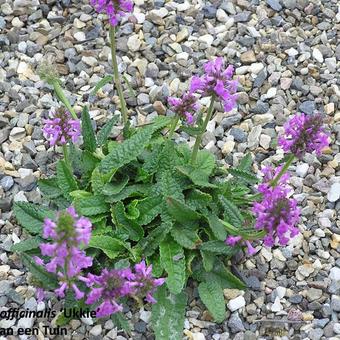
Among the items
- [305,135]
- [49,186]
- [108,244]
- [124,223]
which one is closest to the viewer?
[305,135]

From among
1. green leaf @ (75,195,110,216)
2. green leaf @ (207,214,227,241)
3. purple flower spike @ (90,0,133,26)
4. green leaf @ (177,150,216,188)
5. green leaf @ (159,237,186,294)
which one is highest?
purple flower spike @ (90,0,133,26)

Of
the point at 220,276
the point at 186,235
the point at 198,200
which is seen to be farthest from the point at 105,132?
the point at 220,276

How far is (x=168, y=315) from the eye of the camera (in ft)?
11.8

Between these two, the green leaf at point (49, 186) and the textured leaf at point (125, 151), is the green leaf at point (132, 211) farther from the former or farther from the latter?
the green leaf at point (49, 186)

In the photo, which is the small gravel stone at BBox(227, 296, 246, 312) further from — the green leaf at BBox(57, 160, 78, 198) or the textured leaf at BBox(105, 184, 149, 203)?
the green leaf at BBox(57, 160, 78, 198)

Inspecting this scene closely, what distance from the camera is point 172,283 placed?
138 inches

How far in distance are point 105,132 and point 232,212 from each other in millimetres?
917

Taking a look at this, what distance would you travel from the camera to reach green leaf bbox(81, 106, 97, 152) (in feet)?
13.2

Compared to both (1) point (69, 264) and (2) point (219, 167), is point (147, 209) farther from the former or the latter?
(1) point (69, 264)

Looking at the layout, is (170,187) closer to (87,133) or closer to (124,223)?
(124,223)

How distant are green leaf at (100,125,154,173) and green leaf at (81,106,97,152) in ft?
0.96

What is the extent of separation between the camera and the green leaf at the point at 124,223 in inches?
145

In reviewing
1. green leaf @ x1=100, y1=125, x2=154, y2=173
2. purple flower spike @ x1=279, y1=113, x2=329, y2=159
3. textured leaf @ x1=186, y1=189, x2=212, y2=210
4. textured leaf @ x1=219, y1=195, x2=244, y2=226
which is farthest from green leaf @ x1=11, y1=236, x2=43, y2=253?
purple flower spike @ x1=279, y1=113, x2=329, y2=159

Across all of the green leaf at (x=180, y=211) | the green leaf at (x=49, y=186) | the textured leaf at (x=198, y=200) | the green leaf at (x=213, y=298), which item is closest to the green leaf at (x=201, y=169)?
the textured leaf at (x=198, y=200)
